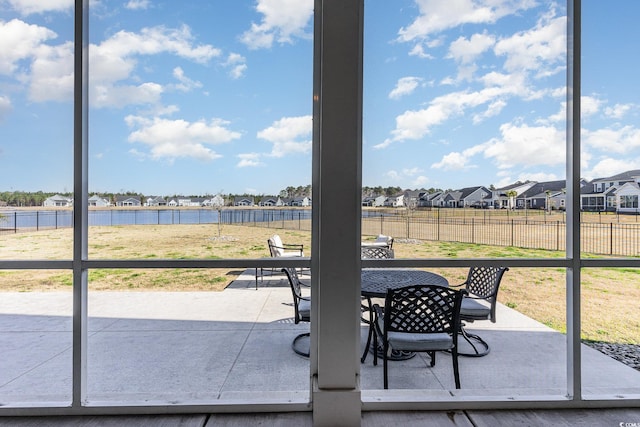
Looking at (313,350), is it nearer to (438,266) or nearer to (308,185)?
(438,266)

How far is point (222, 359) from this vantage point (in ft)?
8.16

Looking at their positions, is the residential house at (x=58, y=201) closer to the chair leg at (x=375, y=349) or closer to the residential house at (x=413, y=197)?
the residential house at (x=413, y=197)

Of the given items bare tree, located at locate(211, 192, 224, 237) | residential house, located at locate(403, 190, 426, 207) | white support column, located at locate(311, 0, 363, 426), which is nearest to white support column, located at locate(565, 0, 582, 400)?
residential house, located at locate(403, 190, 426, 207)

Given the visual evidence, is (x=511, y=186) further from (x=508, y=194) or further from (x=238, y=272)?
(x=238, y=272)

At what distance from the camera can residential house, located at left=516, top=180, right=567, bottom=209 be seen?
6.69 ft

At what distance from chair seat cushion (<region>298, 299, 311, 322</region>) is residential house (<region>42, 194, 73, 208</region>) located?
1690 mm

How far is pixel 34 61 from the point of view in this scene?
2350 mm

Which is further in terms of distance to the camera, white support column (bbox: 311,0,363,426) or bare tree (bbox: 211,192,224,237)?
bare tree (bbox: 211,192,224,237)

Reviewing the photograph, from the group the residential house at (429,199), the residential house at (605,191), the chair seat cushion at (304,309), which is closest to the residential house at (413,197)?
the residential house at (429,199)

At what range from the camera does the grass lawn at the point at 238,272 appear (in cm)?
211

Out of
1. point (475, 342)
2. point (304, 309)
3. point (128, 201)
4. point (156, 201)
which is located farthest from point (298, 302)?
point (475, 342)

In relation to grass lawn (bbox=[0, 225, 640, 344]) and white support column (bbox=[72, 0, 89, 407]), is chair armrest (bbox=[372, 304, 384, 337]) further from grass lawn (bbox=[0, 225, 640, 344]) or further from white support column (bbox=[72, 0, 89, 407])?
white support column (bbox=[72, 0, 89, 407])

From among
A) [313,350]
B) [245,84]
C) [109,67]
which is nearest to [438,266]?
[313,350]

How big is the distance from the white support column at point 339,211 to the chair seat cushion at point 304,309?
80 centimetres
